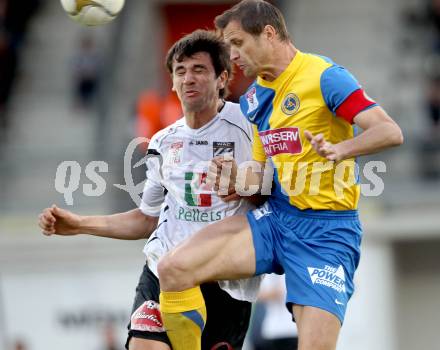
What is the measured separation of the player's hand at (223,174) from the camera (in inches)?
236

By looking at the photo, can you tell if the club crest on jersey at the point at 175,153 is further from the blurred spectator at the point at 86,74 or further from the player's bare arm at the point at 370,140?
the blurred spectator at the point at 86,74

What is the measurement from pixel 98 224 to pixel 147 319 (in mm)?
707

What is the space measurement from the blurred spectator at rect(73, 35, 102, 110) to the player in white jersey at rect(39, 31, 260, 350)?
30.2 feet

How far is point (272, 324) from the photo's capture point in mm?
10430

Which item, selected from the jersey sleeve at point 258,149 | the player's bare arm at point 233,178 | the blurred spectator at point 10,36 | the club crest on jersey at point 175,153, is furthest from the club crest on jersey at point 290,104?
the blurred spectator at point 10,36

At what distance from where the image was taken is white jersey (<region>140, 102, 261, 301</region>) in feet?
21.0

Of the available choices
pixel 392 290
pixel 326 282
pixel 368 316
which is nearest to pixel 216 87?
pixel 326 282

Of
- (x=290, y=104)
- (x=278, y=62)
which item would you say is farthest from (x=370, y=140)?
(x=278, y=62)

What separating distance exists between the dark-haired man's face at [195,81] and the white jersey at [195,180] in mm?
175

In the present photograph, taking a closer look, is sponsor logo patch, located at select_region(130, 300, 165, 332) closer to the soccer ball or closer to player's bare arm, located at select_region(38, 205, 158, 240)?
player's bare arm, located at select_region(38, 205, 158, 240)

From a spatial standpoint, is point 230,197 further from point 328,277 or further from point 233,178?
point 328,277

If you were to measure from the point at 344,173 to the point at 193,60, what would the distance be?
42.4 inches

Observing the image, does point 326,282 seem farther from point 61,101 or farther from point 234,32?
point 61,101

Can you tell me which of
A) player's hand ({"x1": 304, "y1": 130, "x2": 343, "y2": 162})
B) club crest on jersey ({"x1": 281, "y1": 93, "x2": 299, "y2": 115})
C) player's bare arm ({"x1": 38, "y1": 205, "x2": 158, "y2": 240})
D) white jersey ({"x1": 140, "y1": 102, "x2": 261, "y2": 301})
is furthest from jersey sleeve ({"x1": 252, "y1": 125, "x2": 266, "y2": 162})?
player's bare arm ({"x1": 38, "y1": 205, "x2": 158, "y2": 240})
